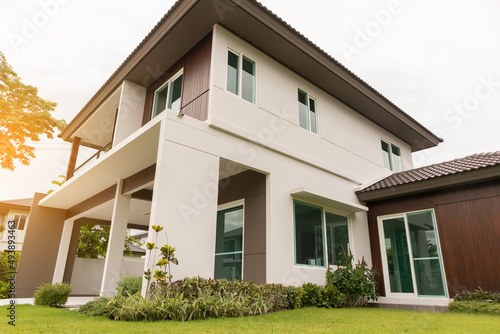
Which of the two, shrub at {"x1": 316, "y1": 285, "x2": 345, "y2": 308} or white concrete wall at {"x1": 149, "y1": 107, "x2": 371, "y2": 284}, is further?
shrub at {"x1": 316, "y1": 285, "x2": 345, "y2": 308}

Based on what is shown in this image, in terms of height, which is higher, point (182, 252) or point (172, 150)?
point (172, 150)

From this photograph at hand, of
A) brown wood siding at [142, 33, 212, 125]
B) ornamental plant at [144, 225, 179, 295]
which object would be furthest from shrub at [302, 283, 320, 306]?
brown wood siding at [142, 33, 212, 125]

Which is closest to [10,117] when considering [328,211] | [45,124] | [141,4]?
[45,124]

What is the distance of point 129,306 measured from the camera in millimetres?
4465

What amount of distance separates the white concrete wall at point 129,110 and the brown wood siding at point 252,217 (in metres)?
3.62

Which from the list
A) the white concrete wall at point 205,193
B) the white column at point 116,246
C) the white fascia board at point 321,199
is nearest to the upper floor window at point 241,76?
the white concrete wall at point 205,193

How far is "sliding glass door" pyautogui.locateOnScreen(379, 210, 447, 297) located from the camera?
26.4ft

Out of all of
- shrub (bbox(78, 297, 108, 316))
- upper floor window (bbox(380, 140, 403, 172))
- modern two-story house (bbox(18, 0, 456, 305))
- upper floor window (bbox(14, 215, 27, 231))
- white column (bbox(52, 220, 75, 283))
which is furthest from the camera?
upper floor window (bbox(14, 215, 27, 231))

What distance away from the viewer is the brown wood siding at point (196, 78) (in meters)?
7.38

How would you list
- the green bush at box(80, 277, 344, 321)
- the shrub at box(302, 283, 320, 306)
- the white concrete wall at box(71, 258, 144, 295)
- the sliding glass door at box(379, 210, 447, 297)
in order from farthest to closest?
the white concrete wall at box(71, 258, 144, 295)
the sliding glass door at box(379, 210, 447, 297)
the shrub at box(302, 283, 320, 306)
the green bush at box(80, 277, 344, 321)

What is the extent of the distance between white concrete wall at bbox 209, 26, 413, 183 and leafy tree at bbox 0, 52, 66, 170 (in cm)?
980

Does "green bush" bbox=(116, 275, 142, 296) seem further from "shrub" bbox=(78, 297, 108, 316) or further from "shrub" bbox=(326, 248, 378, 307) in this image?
"shrub" bbox=(326, 248, 378, 307)

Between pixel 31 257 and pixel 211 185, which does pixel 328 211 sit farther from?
pixel 31 257

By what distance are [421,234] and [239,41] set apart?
22.7 ft
